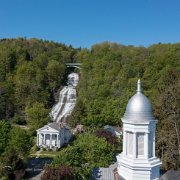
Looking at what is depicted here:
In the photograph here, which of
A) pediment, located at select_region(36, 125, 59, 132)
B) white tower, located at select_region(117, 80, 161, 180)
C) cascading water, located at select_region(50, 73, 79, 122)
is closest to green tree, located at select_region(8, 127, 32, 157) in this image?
pediment, located at select_region(36, 125, 59, 132)

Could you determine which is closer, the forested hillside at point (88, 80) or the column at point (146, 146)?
the column at point (146, 146)

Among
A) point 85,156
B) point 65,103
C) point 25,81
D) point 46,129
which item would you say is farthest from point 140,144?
point 65,103

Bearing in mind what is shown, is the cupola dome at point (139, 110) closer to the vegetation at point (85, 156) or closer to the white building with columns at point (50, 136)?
the vegetation at point (85, 156)

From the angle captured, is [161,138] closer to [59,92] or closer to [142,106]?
[142,106]

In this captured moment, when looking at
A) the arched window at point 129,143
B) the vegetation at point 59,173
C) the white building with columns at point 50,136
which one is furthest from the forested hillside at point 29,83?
the arched window at point 129,143

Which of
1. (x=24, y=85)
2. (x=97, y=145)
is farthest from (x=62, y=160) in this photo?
(x=24, y=85)

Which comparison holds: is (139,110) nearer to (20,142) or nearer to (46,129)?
(20,142)

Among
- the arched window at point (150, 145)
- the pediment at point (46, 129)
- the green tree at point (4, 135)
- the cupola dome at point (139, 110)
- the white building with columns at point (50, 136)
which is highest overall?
the cupola dome at point (139, 110)
